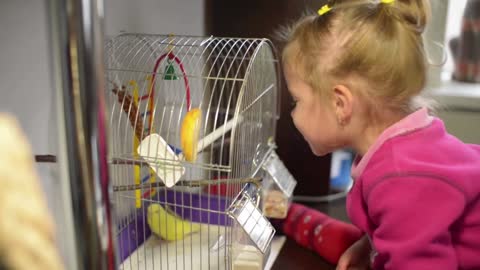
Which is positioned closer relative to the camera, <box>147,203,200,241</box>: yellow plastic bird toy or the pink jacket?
the pink jacket

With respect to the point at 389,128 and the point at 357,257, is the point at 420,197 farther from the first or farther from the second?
the point at 357,257

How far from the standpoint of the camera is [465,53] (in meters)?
1.55

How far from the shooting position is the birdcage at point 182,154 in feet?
2.88

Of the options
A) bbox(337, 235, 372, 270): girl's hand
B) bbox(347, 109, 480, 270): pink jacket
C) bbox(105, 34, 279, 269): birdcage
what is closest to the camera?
bbox(347, 109, 480, 270): pink jacket

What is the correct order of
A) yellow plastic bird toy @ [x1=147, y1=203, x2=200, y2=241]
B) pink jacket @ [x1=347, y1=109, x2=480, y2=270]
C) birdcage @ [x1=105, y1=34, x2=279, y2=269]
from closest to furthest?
pink jacket @ [x1=347, y1=109, x2=480, y2=270]
birdcage @ [x1=105, y1=34, x2=279, y2=269]
yellow plastic bird toy @ [x1=147, y1=203, x2=200, y2=241]

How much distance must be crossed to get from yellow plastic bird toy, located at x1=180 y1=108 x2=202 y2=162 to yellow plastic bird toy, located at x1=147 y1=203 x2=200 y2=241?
10.8 inches

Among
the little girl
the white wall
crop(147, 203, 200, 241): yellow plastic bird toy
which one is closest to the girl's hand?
the little girl

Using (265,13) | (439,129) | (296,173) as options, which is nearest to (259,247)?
(439,129)

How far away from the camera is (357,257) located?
3.29ft

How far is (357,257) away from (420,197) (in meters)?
0.27

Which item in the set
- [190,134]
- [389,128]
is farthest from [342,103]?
[190,134]

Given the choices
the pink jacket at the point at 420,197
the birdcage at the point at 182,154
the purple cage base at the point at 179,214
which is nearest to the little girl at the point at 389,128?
the pink jacket at the point at 420,197

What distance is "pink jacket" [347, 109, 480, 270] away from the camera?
78 centimetres

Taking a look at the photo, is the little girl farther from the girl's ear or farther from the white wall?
the white wall
